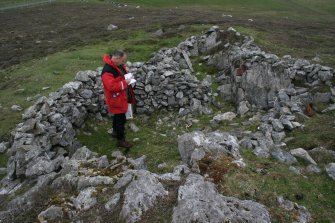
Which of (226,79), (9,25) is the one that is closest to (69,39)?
(9,25)

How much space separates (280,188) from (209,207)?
8.63 ft

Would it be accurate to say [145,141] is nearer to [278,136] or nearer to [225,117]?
[225,117]

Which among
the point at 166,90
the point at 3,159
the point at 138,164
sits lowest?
the point at 3,159

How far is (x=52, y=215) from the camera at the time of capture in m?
8.30

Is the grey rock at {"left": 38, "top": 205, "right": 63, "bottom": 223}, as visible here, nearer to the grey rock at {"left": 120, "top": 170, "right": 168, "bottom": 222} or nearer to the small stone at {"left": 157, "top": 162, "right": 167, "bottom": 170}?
the grey rock at {"left": 120, "top": 170, "right": 168, "bottom": 222}

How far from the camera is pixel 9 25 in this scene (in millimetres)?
54094

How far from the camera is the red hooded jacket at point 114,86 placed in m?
13.0

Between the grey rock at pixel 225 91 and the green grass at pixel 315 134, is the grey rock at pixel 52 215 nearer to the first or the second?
the green grass at pixel 315 134

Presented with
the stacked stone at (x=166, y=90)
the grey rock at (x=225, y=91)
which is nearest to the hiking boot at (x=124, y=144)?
the stacked stone at (x=166, y=90)

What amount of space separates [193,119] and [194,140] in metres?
6.57

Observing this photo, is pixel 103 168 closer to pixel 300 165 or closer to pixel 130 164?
pixel 130 164

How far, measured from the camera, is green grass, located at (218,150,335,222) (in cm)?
859

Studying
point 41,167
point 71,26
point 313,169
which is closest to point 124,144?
point 41,167

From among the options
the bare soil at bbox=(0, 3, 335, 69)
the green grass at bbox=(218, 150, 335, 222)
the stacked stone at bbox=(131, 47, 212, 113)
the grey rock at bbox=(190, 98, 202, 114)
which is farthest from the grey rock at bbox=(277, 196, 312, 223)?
the bare soil at bbox=(0, 3, 335, 69)
